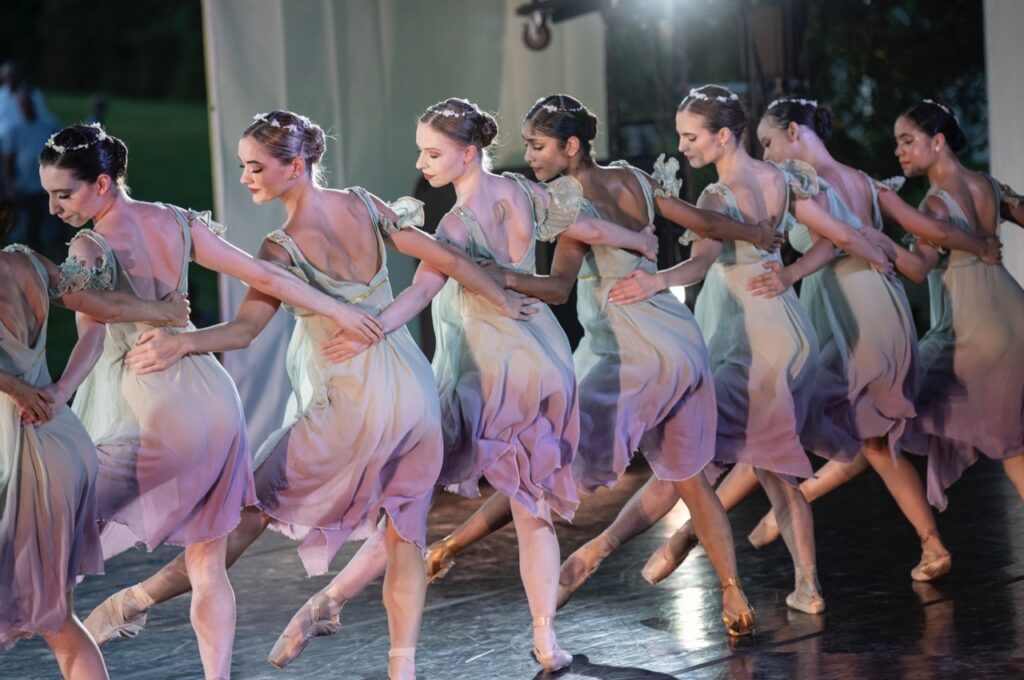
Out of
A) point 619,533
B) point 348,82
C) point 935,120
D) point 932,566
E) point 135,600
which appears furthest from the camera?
point 348,82

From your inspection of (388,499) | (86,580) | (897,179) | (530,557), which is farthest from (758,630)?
(86,580)

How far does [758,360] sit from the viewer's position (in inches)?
191

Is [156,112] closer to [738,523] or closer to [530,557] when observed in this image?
[738,523]

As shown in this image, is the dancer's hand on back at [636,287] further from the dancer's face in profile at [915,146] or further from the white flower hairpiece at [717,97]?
the dancer's face in profile at [915,146]

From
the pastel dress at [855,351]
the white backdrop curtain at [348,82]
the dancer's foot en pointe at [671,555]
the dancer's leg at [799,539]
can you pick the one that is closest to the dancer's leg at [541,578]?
the dancer's foot en pointe at [671,555]

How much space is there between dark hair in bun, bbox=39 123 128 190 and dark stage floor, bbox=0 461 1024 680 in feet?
4.79

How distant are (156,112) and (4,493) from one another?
659 inches

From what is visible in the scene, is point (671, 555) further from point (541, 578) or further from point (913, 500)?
point (913, 500)

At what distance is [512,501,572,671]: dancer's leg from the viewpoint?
4230 millimetres

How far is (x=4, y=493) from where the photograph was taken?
3.32 metres

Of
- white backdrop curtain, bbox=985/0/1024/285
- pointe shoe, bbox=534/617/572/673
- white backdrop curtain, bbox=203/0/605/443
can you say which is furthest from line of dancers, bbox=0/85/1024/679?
white backdrop curtain, bbox=203/0/605/443

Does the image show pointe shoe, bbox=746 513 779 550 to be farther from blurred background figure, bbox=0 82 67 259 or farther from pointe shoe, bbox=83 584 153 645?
blurred background figure, bbox=0 82 67 259

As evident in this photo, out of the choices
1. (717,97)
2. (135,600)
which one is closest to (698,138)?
(717,97)

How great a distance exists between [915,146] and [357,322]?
2456 mm
